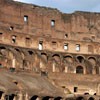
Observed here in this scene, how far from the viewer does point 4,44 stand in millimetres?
49562

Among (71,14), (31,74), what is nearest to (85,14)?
(71,14)

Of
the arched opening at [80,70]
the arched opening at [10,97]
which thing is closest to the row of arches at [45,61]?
the arched opening at [80,70]

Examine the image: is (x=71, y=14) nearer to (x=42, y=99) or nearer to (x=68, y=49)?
(x=68, y=49)

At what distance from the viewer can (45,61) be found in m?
52.1

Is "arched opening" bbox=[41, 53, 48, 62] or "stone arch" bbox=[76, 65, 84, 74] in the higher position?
"arched opening" bbox=[41, 53, 48, 62]

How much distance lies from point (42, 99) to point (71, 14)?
25159 millimetres

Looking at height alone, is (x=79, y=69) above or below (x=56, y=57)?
below

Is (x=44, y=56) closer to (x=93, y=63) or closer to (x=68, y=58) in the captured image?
(x=68, y=58)

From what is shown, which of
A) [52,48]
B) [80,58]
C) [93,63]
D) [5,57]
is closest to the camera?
[5,57]

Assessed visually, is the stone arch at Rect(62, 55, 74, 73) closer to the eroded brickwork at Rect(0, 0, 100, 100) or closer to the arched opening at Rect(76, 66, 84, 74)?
the eroded brickwork at Rect(0, 0, 100, 100)

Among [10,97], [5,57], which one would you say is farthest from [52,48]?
[10,97]

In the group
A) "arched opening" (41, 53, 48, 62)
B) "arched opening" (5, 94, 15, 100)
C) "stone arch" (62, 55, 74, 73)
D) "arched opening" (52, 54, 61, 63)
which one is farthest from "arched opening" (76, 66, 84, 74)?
"arched opening" (5, 94, 15, 100)

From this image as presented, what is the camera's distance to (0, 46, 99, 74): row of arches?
48.1 m

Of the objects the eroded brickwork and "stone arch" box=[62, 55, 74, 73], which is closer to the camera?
the eroded brickwork
